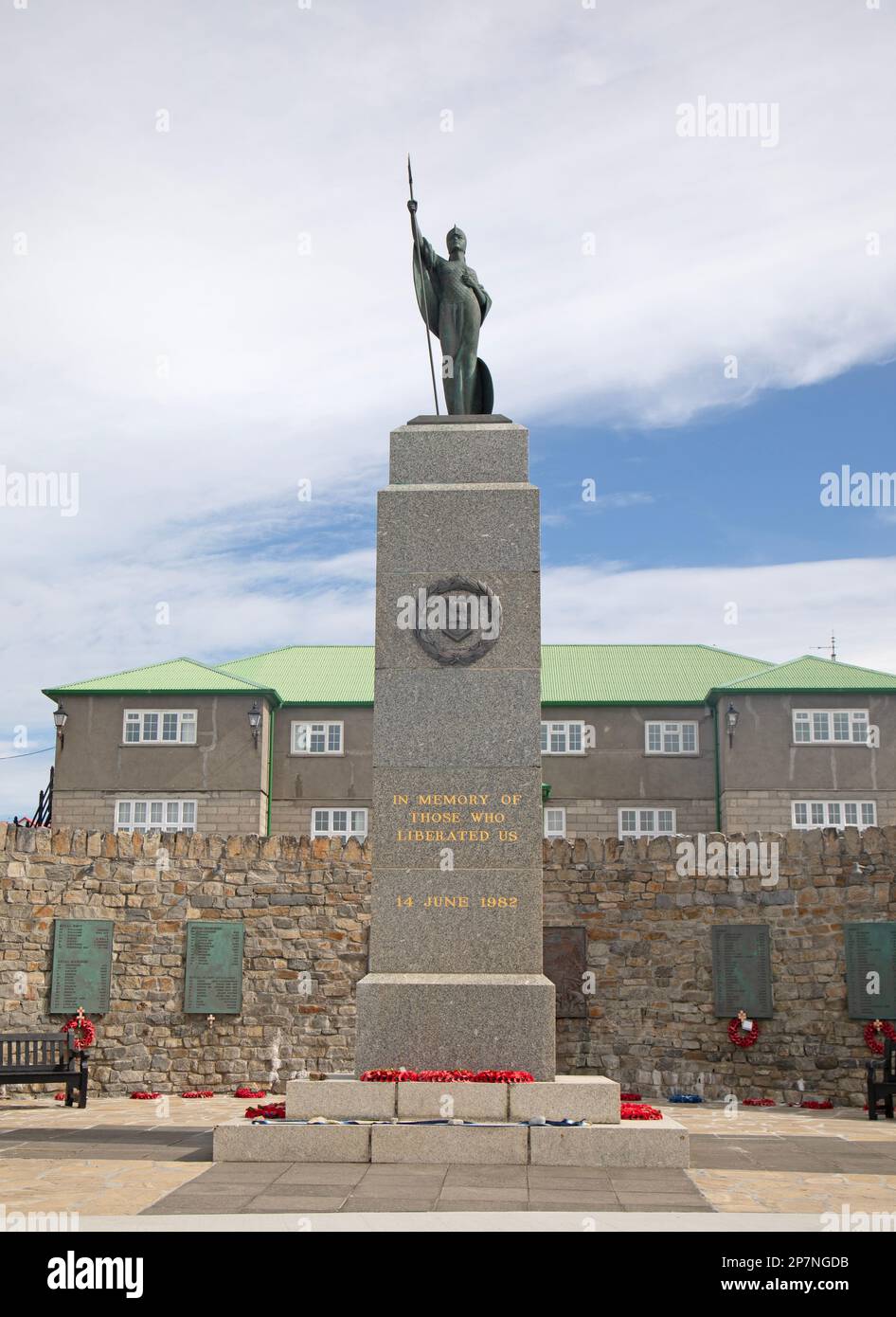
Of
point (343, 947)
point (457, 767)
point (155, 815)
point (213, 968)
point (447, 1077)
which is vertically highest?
point (155, 815)

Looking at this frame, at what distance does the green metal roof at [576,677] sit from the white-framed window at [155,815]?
2657 millimetres

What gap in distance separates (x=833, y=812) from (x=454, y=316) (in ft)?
73.8

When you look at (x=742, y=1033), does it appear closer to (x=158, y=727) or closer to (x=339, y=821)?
(x=339, y=821)

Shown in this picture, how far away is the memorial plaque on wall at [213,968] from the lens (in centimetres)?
1673

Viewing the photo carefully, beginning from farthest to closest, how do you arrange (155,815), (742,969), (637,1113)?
(155,815), (742,969), (637,1113)

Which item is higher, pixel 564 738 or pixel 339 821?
pixel 564 738

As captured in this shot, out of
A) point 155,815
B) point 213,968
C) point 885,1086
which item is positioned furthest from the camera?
point 155,815

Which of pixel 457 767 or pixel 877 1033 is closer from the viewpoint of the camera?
pixel 457 767

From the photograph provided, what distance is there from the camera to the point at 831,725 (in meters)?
32.2

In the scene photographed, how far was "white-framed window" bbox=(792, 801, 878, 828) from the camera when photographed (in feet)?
104

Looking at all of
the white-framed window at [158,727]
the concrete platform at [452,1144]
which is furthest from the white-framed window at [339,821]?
the concrete platform at [452,1144]

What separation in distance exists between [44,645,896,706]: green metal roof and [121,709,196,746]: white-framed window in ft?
1.75

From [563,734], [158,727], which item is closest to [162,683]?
[158,727]
